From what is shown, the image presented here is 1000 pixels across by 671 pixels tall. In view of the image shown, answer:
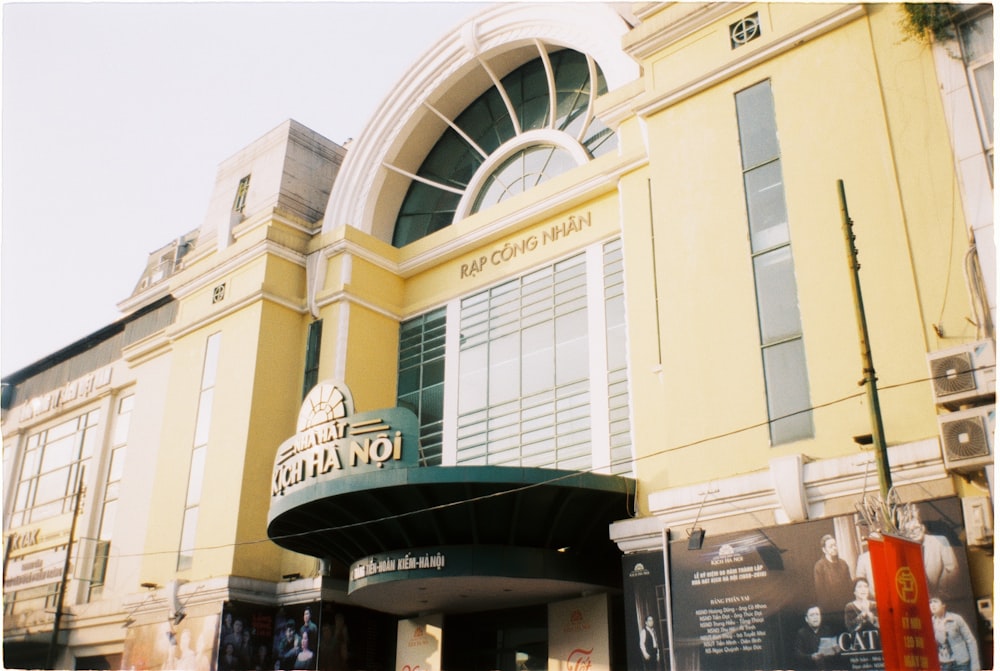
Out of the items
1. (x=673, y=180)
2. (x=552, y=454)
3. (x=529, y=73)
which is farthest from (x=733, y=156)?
(x=529, y=73)

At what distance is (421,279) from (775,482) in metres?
12.1

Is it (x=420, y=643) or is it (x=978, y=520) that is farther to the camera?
(x=420, y=643)

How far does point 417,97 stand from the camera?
24000 mm

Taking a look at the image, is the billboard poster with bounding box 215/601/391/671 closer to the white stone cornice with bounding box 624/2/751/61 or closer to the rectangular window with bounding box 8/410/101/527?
the rectangular window with bounding box 8/410/101/527

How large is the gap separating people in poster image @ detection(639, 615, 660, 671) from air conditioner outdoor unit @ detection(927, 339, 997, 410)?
17.3 feet

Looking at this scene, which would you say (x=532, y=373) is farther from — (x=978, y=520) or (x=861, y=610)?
(x=978, y=520)

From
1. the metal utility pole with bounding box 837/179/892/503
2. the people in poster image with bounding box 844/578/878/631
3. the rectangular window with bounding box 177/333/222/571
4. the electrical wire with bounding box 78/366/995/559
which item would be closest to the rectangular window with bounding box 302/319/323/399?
the rectangular window with bounding box 177/333/222/571

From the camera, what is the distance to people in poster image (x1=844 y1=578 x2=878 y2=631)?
39.1 feet

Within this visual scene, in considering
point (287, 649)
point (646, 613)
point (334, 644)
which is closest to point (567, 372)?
point (646, 613)

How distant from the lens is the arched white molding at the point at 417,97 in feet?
71.0

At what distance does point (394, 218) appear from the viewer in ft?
82.0

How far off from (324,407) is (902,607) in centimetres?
1119

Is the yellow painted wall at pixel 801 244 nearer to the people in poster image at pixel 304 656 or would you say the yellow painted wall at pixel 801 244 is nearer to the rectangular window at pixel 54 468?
the people in poster image at pixel 304 656

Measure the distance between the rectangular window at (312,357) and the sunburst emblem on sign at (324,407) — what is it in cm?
378
